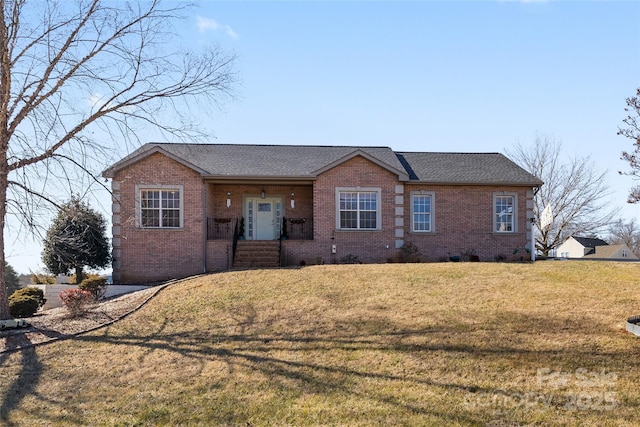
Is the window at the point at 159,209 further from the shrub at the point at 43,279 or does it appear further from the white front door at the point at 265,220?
the shrub at the point at 43,279

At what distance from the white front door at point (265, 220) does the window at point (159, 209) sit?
3562 mm

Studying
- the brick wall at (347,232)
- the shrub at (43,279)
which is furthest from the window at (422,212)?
the shrub at (43,279)

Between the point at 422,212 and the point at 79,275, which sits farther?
the point at 422,212

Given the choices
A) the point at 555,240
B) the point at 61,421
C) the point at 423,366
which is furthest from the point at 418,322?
the point at 555,240

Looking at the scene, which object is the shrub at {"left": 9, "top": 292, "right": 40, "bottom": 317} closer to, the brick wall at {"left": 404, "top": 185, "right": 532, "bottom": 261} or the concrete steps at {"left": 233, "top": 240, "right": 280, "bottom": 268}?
the concrete steps at {"left": 233, "top": 240, "right": 280, "bottom": 268}

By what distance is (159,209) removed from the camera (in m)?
19.5

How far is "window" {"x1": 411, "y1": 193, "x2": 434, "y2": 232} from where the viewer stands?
20812 mm

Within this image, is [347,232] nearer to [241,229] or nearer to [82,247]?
[241,229]

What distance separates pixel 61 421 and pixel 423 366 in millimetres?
5935

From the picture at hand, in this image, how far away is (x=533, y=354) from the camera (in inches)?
350

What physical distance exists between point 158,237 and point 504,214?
1397cm

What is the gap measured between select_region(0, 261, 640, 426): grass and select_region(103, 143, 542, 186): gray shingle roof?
22.5 feet

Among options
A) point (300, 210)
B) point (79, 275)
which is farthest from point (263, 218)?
point (79, 275)

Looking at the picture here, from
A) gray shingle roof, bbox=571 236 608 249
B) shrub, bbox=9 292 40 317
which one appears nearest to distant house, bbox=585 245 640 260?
gray shingle roof, bbox=571 236 608 249
